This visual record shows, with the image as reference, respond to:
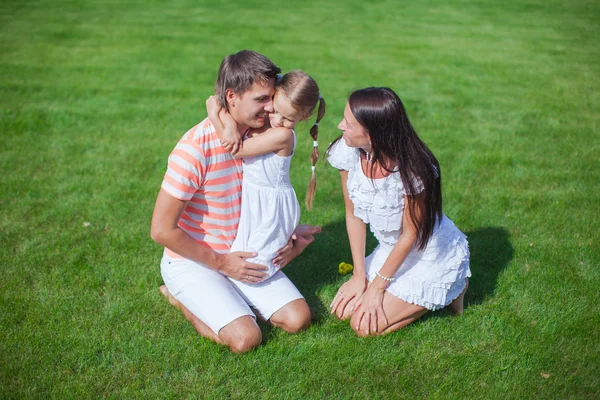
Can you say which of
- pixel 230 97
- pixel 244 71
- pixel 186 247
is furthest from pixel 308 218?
pixel 244 71

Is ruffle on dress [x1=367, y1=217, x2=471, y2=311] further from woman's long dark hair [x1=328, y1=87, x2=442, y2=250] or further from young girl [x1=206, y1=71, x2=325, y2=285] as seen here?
young girl [x1=206, y1=71, x2=325, y2=285]

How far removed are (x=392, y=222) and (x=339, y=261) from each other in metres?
1.06

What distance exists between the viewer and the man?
3.45 metres

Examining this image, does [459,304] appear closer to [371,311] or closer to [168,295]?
[371,311]

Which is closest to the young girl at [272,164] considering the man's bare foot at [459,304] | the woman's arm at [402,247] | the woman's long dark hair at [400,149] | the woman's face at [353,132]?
the woman's face at [353,132]

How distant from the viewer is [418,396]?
126 inches

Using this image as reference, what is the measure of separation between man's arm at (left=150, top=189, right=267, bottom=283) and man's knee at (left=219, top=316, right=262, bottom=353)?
1.25ft

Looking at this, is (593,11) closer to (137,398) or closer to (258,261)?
(258,261)

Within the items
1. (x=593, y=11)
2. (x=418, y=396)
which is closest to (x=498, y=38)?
(x=593, y=11)

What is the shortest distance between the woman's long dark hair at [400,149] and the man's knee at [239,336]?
131 centimetres

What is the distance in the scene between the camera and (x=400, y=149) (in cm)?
344

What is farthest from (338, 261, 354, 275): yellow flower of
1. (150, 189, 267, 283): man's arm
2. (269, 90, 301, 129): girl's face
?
(269, 90, 301, 129): girl's face

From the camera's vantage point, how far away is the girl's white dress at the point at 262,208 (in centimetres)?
371

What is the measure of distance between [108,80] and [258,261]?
6.44 m
